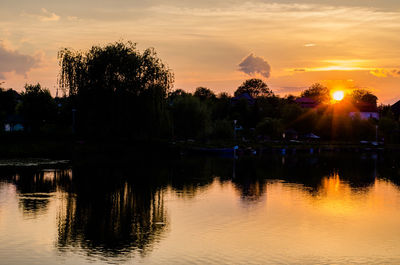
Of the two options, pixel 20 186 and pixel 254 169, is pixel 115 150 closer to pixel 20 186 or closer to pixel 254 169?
pixel 254 169

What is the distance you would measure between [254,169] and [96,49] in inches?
1091

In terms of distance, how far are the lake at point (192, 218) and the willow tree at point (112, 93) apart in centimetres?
1793

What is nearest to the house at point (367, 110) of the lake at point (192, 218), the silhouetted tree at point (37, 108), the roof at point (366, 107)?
the roof at point (366, 107)

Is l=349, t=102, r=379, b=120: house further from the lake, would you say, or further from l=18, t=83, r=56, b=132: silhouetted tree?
the lake

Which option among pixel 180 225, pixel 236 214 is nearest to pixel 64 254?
pixel 180 225

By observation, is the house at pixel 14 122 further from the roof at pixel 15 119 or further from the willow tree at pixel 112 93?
the willow tree at pixel 112 93

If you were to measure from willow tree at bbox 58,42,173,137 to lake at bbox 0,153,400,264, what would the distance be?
1793 cm

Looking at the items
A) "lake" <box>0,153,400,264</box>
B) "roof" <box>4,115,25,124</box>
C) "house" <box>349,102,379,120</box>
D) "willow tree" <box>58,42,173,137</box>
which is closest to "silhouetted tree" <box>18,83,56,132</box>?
"roof" <box>4,115,25,124</box>

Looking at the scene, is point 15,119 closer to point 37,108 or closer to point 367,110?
point 37,108

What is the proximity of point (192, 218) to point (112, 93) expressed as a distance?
148ft

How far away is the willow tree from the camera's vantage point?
73.4 metres

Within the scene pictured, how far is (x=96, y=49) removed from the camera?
7494 cm

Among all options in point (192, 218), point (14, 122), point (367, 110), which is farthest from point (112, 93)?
point (367, 110)

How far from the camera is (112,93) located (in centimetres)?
7369
